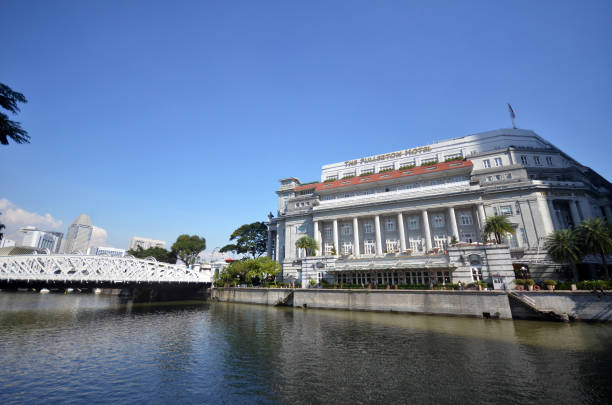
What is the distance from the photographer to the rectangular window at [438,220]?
58000mm

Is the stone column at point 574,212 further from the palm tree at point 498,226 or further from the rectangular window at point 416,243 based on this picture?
the rectangular window at point 416,243

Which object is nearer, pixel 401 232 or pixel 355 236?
pixel 401 232

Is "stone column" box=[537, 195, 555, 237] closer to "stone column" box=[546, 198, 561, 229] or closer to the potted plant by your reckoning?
"stone column" box=[546, 198, 561, 229]

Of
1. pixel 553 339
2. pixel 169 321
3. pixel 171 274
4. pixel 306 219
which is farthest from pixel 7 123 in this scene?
pixel 306 219

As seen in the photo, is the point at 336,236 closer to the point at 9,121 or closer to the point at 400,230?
the point at 400,230

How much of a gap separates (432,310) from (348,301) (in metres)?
13.7

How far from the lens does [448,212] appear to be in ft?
190

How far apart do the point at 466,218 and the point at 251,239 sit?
64860 millimetres

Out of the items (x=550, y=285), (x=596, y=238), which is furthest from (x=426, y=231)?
(x=596, y=238)

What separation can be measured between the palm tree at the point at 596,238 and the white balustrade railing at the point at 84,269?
240 feet

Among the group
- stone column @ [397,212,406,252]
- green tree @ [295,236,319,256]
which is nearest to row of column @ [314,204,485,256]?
stone column @ [397,212,406,252]

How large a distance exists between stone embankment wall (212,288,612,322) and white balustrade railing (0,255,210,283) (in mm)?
23310

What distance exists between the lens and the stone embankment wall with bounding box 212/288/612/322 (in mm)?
33938

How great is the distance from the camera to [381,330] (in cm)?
3098
